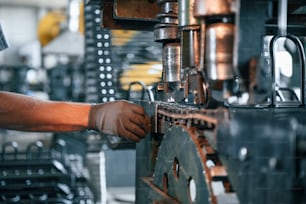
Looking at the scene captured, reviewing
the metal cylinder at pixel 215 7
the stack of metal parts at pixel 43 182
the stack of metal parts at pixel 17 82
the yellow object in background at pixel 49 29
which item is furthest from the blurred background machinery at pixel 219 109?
the yellow object in background at pixel 49 29

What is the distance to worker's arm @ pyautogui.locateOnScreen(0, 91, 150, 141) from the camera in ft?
4.54

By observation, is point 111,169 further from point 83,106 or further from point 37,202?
point 83,106

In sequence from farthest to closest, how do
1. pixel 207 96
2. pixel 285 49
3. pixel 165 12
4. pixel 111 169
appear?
1. pixel 111 169
2. pixel 285 49
3. pixel 165 12
4. pixel 207 96

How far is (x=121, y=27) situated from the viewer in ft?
5.72

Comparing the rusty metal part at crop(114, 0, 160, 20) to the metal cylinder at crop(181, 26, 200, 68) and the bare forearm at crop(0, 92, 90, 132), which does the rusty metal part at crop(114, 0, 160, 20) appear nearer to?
the bare forearm at crop(0, 92, 90, 132)

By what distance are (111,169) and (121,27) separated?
1.15 m

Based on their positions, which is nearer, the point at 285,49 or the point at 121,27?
the point at 121,27

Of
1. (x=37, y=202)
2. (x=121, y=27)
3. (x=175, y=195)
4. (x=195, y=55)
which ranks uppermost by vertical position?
(x=121, y=27)

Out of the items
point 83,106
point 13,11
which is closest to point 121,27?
point 83,106

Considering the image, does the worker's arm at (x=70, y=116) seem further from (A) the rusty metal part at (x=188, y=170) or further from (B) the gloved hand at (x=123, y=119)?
(A) the rusty metal part at (x=188, y=170)

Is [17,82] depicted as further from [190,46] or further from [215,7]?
[215,7]

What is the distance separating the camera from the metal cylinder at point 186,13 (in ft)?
3.47

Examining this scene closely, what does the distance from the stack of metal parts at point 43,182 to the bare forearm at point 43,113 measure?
81cm

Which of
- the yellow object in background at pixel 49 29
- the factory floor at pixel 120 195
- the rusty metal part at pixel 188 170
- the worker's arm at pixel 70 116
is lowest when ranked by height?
the factory floor at pixel 120 195
